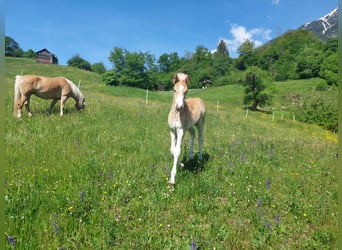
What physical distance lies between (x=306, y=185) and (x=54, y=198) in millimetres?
5795

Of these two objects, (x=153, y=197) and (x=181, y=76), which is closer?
(x=153, y=197)

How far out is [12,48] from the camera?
143250 millimetres

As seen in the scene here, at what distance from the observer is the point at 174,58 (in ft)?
479

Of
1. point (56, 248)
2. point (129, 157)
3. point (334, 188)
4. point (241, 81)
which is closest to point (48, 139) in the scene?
point (129, 157)

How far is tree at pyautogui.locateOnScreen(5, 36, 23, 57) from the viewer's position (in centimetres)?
13914

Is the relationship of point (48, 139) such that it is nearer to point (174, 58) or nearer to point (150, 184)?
point (150, 184)

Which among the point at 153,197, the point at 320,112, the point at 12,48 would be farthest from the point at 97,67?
the point at 153,197

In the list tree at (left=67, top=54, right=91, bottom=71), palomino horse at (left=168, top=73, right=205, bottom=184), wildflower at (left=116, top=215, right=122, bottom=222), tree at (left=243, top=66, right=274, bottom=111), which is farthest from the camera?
tree at (left=67, top=54, right=91, bottom=71)

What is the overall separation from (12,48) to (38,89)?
16069 cm

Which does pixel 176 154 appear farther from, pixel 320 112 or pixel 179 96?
pixel 320 112

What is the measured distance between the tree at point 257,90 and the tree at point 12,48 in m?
134

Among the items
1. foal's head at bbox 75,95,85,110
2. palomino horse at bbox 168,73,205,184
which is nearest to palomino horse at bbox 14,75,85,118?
foal's head at bbox 75,95,85,110

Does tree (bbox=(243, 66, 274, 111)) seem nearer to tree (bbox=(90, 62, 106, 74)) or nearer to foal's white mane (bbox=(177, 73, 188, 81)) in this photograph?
foal's white mane (bbox=(177, 73, 188, 81))

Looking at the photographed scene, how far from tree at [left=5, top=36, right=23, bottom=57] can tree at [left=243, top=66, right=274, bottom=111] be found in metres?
134
